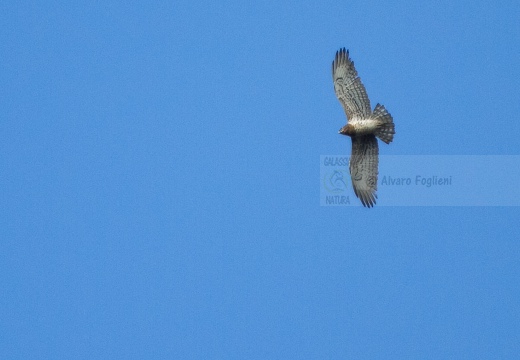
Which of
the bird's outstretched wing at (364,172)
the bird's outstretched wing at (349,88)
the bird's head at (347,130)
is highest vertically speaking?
the bird's outstretched wing at (349,88)

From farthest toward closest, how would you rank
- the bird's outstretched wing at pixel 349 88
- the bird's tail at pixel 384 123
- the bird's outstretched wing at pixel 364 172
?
the bird's outstretched wing at pixel 364 172 → the bird's outstretched wing at pixel 349 88 → the bird's tail at pixel 384 123

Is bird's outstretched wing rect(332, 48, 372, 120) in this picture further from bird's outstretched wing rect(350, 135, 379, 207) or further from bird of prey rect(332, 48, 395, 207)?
bird's outstretched wing rect(350, 135, 379, 207)

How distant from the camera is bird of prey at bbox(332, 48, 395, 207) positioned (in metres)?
22.3

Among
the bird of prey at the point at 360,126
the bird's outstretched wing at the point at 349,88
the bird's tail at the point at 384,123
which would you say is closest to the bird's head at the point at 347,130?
the bird of prey at the point at 360,126

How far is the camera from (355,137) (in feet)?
74.8

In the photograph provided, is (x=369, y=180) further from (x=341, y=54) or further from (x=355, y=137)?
(x=341, y=54)

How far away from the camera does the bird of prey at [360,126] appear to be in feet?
73.2

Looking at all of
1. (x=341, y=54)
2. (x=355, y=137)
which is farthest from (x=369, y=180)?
(x=341, y=54)

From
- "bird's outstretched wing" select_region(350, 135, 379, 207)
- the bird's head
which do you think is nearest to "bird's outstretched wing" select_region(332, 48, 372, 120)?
the bird's head

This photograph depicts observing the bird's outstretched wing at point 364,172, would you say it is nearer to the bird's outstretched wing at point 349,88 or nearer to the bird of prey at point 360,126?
the bird of prey at point 360,126

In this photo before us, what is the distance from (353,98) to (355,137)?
76cm

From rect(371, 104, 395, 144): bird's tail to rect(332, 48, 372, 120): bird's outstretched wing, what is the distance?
0.27 m

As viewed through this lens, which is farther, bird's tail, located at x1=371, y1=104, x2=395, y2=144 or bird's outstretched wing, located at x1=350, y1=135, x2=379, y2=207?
bird's outstretched wing, located at x1=350, y1=135, x2=379, y2=207

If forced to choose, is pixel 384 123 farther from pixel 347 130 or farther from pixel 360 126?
pixel 347 130
